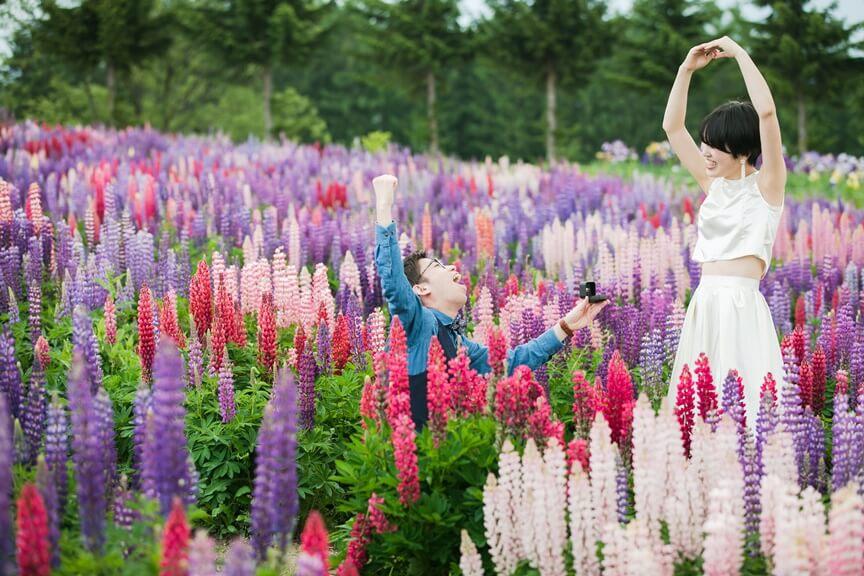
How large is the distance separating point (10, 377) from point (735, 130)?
376cm

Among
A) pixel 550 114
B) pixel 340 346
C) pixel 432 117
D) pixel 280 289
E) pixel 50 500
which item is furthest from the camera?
pixel 550 114

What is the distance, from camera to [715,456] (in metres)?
3.32

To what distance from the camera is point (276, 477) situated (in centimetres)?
312

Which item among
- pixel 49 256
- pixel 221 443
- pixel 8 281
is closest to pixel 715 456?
pixel 221 443

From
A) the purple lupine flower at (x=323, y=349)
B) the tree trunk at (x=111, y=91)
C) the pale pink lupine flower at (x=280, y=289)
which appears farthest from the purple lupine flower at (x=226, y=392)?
the tree trunk at (x=111, y=91)

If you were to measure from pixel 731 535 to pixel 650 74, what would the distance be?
91.6 ft

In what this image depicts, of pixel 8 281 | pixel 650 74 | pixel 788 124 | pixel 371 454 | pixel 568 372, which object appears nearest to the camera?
pixel 371 454

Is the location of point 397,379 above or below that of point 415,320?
below

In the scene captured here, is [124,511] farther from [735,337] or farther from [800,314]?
[800,314]

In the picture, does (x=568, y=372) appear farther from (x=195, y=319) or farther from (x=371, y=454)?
(x=195, y=319)

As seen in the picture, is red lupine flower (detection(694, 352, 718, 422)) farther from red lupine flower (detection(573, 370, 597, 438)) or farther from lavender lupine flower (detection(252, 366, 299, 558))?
lavender lupine flower (detection(252, 366, 299, 558))

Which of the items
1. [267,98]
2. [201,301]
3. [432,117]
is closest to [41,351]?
[201,301]

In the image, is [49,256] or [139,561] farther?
[49,256]

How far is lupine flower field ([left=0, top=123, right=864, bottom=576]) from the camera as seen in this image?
10.2 feet
